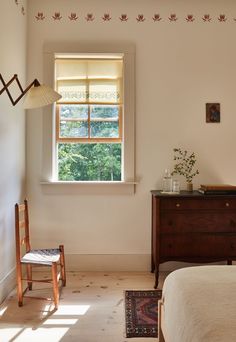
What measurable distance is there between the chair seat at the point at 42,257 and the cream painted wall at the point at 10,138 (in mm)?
278

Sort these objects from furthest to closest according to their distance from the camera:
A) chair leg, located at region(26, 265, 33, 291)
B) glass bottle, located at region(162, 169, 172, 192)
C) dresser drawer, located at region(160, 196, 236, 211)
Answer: glass bottle, located at region(162, 169, 172, 192) → dresser drawer, located at region(160, 196, 236, 211) → chair leg, located at region(26, 265, 33, 291)

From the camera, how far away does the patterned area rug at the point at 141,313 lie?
7.54 ft

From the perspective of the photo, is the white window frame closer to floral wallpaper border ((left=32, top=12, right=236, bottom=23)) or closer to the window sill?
the window sill

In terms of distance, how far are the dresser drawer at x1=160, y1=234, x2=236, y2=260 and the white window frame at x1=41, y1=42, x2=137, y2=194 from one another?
74 centimetres

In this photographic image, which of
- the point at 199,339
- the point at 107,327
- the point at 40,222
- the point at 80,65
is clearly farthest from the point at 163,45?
the point at 199,339

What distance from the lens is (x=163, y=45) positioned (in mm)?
3557

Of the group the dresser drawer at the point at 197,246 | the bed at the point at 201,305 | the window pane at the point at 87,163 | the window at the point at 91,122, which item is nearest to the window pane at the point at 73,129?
the window at the point at 91,122

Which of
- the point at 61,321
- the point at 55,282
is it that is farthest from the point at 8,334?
the point at 55,282

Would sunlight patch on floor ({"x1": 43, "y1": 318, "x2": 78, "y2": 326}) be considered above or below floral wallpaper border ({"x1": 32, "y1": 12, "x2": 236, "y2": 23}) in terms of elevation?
below

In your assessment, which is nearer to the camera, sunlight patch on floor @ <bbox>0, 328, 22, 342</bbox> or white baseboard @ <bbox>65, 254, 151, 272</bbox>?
sunlight patch on floor @ <bbox>0, 328, 22, 342</bbox>

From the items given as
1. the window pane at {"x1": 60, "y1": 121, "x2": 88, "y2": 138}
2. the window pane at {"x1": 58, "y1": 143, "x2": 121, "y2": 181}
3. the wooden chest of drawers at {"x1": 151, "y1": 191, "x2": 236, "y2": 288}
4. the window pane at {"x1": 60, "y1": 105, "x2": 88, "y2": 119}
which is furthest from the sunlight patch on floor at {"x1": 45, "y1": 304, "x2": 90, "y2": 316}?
the window pane at {"x1": 60, "y1": 105, "x2": 88, "y2": 119}

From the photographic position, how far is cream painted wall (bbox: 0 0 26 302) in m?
2.81

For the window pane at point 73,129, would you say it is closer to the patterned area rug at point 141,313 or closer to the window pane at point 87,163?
the window pane at point 87,163

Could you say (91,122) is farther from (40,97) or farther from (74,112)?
(40,97)
